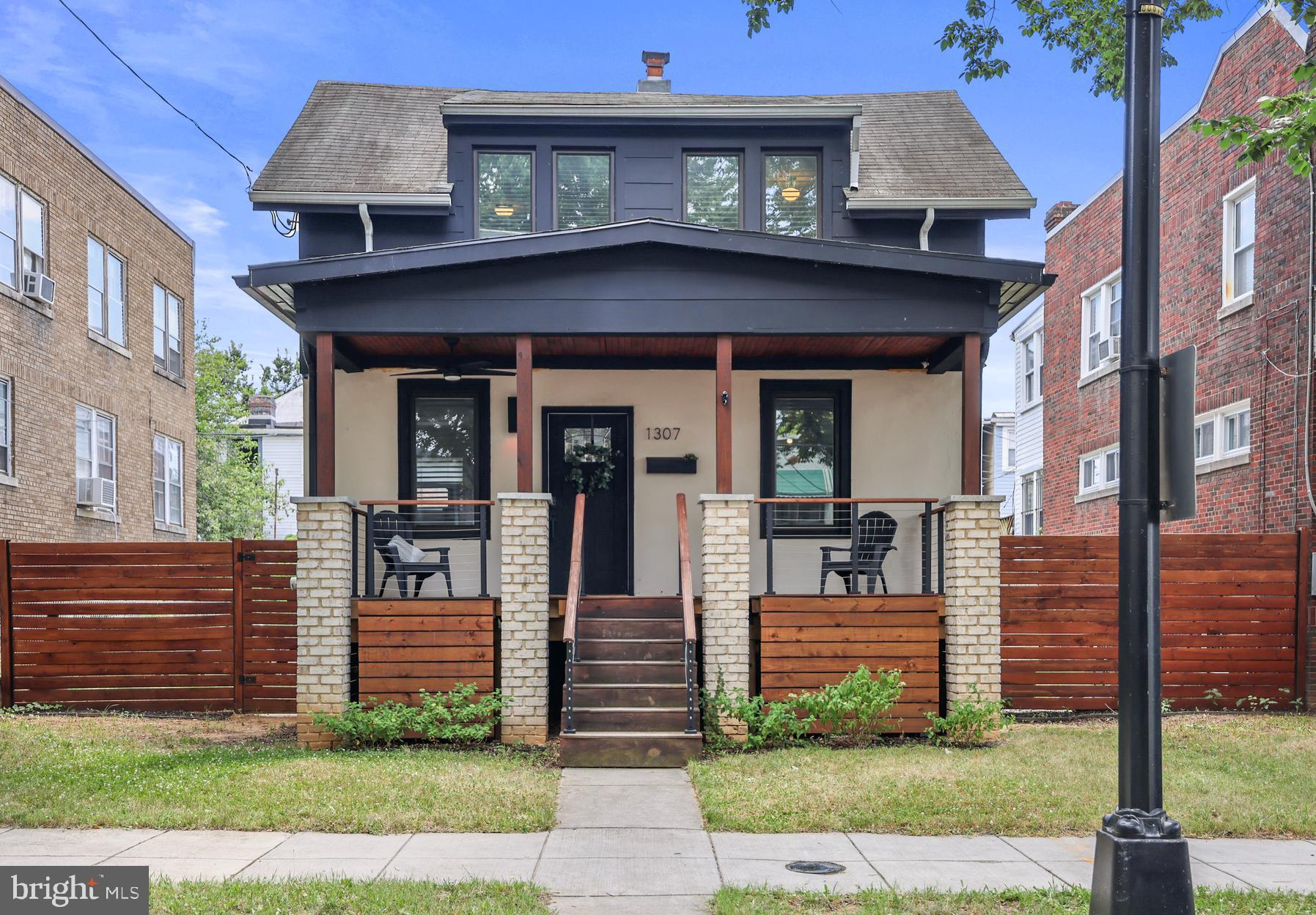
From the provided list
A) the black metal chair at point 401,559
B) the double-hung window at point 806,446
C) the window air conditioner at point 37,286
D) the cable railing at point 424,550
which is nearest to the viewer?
the black metal chair at point 401,559

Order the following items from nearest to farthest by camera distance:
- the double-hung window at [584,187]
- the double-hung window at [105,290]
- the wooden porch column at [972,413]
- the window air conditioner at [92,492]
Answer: the wooden porch column at [972,413] < the double-hung window at [584,187] < the window air conditioner at [92,492] < the double-hung window at [105,290]

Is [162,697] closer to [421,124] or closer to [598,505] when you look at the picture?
[598,505]

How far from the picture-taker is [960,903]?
17.9 feet

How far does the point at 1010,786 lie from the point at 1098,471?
12.2 m

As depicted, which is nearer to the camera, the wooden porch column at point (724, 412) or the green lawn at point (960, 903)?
the green lawn at point (960, 903)

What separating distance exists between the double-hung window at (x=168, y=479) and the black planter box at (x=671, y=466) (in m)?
12.1

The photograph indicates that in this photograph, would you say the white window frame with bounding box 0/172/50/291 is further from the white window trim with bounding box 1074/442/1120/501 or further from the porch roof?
the white window trim with bounding box 1074/442/1120/501

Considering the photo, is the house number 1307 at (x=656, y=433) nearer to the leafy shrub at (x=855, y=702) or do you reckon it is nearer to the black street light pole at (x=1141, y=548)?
the leafy shrub at (x=855, y=702)

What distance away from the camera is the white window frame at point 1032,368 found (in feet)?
74.7

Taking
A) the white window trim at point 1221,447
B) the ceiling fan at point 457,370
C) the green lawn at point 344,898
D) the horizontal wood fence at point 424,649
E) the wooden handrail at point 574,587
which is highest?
the ceiling fan at point 457,370

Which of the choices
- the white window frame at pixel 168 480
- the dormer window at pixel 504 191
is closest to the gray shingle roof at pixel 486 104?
the dormer window at pixel 504 191

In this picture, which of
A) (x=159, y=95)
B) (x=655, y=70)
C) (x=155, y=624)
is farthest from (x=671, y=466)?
(x=159, y=95)

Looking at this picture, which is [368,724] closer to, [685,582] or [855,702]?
[685,582]

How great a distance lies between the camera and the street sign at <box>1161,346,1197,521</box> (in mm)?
4773
